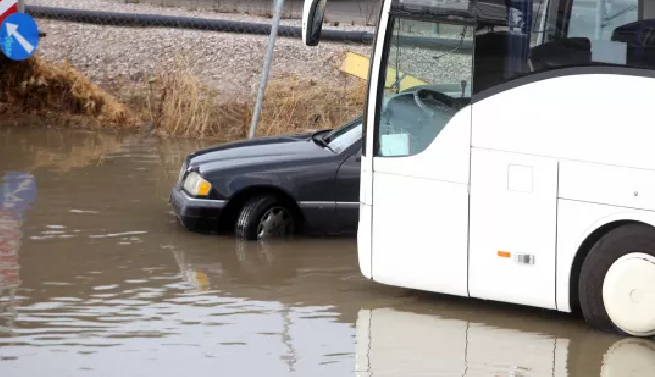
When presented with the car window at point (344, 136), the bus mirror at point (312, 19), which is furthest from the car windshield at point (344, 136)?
the bus mirror at point (312, 19)

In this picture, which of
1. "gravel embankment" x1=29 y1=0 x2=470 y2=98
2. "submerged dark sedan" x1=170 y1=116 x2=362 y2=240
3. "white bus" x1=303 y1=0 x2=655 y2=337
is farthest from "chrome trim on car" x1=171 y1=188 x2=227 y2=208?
"gravel embankment" x1=29 y1=0 x2=470 y2=98


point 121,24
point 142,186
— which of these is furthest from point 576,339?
point 121,24

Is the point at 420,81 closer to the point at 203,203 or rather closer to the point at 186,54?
the point at 203,203

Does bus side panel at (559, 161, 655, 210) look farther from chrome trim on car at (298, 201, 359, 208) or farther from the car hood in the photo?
the car hood

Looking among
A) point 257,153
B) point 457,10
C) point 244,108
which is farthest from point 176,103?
point 457,10

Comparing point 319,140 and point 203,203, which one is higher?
point 319,140

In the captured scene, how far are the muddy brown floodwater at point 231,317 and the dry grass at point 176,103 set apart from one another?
583 centimetres

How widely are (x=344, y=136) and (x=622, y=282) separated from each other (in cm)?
499

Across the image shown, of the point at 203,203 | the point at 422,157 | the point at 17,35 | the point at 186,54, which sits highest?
the point at 17,35

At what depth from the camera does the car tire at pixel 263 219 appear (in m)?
14.4

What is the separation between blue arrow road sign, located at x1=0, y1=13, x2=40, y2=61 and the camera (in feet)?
69.8

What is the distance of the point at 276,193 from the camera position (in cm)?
1448

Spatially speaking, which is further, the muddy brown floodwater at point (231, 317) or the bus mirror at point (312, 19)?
the bus mirror at point (312, 19)

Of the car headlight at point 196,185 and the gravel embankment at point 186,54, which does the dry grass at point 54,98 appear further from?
the car headlight at point 196,185
